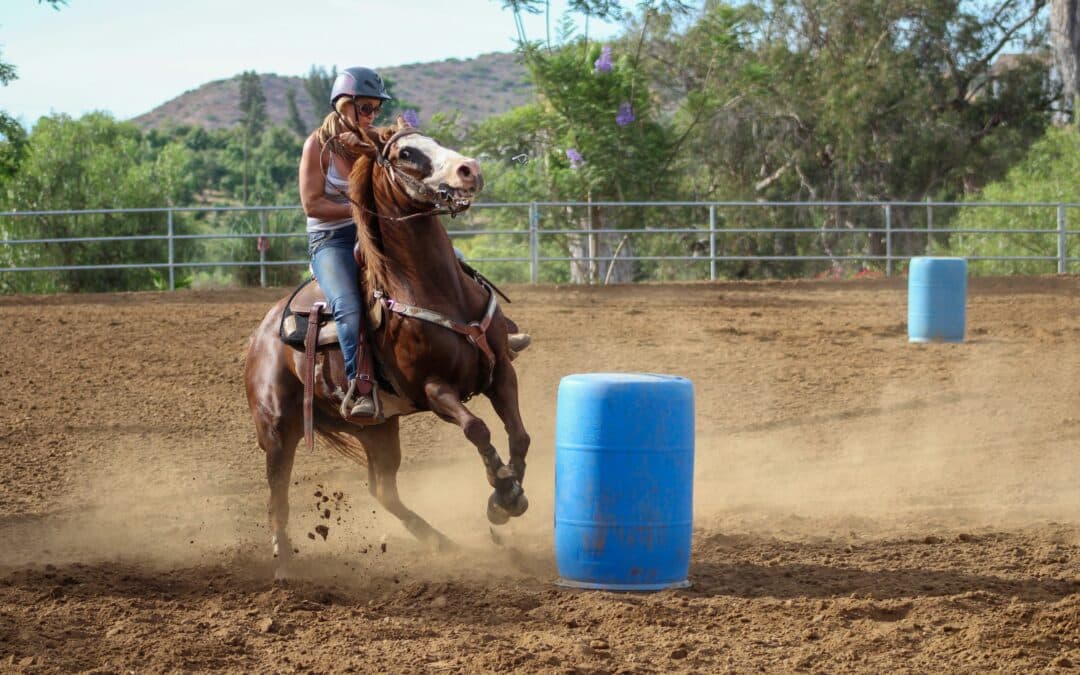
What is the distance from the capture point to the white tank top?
6.55m

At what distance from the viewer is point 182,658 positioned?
4621mm

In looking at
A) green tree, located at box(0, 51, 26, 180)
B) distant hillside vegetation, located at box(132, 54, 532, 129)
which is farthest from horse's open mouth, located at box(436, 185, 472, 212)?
distant hillside vegetation, located at box(132, 54, 532, 129)

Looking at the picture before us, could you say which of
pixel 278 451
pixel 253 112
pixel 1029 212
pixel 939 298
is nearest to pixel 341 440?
pixel 278 451

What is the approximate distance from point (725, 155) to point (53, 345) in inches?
898

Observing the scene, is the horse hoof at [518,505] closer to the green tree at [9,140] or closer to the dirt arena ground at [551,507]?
the dirt arena ground at [551,507]

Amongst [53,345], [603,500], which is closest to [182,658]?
[603,500]

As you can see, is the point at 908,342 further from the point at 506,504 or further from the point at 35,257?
the point at 35,257

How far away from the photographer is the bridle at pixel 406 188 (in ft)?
17.7

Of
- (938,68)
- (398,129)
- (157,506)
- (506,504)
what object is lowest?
(157,506)

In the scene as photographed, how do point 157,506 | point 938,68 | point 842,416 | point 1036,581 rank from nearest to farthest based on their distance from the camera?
1. point 1036,581
2. point 157,506
3. point 842,416
4. point 938,68

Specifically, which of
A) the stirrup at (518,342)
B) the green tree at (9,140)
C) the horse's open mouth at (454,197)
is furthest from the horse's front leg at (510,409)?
the green tree at (9,140)

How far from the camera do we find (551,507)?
27.7ft

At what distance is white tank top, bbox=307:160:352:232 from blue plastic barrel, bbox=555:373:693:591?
169 cm

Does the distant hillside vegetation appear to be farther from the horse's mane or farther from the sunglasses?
the horse's mane
